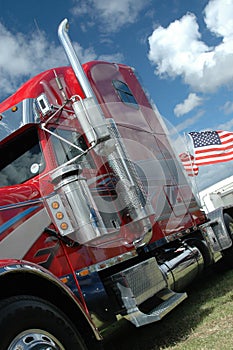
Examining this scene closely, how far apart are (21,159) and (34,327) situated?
5.87ft

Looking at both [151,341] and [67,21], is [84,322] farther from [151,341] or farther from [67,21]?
[67,21]

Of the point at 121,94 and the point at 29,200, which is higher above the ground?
the point at 121,94

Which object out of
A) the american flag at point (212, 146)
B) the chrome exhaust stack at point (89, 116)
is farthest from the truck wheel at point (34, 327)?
the american flag at point (212, 146)

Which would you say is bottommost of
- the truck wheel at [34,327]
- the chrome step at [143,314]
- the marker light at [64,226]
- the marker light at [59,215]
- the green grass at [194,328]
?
the green grass at [194,328]

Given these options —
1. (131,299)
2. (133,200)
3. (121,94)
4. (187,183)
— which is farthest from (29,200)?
(187,183)

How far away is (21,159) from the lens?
13.6 ft

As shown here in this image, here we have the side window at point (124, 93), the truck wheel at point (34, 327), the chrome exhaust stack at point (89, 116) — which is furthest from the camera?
the side window at point (124, 93)

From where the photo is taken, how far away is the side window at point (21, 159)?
407cm

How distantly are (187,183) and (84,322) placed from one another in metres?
3.26

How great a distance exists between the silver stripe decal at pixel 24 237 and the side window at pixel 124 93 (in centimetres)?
233

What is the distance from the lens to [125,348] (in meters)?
4.51

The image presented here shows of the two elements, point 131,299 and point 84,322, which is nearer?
point 84,322

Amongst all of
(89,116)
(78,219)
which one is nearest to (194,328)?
(78,219)

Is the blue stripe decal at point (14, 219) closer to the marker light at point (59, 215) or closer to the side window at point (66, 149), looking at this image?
the marker light at point (59, 215)
